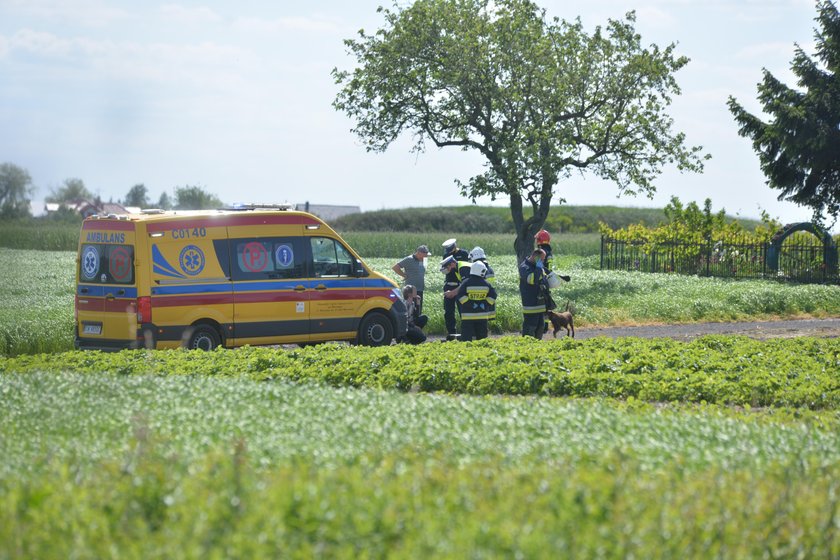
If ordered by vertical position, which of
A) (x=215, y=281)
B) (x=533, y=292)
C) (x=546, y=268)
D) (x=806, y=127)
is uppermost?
(x=806, y=127)

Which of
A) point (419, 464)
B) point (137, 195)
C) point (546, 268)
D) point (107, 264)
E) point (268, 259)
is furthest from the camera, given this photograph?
point (137, 195)

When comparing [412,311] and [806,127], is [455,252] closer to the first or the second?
[412,311]

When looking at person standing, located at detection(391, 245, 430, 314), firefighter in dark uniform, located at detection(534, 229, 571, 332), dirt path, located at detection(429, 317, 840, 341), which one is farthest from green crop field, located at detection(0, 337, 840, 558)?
dirt path, located at detection(429, 317, 840, 341)

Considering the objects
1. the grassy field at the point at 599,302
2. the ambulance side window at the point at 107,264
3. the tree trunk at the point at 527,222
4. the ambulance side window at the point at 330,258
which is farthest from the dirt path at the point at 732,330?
the tree trunk at the point at 527,222

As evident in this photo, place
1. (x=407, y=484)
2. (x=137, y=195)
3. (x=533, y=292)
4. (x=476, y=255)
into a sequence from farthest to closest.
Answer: (x=137, y=195), (x=533, y=292), (x=476, y=255), (x=407, y=484)

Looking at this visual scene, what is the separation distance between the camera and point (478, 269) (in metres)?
17.6

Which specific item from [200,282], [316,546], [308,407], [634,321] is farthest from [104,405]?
[634,321]

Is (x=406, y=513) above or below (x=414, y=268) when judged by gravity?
below

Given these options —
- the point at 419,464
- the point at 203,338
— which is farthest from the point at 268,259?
the point at 419,464

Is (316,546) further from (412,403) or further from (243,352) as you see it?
(243,352)

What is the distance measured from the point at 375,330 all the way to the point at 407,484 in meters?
12.8

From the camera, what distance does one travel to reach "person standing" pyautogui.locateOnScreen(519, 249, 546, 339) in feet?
59.2

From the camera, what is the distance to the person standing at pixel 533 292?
18047 mm

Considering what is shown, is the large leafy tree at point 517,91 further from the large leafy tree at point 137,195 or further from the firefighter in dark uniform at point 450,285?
the large leafy tree at point 137,195
